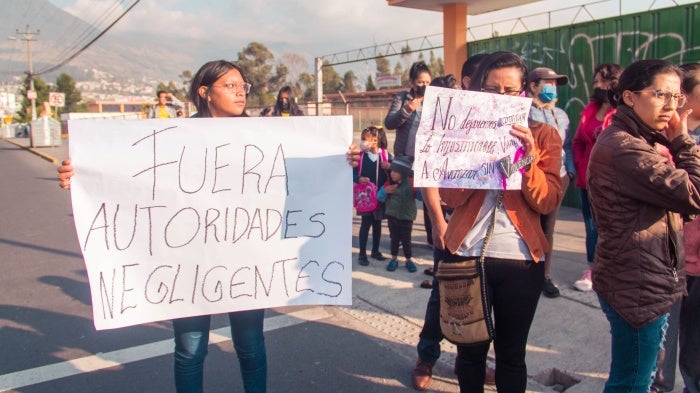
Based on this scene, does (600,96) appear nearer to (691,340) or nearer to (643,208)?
(691,340)

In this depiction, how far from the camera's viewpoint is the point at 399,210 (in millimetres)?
5746

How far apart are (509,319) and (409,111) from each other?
255 cm

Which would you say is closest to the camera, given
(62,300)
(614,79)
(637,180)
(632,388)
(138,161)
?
(637,180)

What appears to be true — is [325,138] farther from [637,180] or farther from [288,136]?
[637,180]

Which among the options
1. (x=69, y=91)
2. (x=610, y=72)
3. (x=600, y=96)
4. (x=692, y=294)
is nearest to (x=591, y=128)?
(x=600, y=96)

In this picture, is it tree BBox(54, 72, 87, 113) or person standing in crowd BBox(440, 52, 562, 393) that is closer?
person standing in crowd BBox(440, 52, 562, 393)

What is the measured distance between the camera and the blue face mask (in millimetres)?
4465

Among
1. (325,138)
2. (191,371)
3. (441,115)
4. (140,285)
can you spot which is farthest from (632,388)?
(140,285)

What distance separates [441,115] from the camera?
2398 mm

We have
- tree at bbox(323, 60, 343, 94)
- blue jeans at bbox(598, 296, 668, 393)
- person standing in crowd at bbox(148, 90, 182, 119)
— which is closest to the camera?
blue jeans at bbox(598, 296, 668, 393)

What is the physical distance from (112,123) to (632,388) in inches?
98.6

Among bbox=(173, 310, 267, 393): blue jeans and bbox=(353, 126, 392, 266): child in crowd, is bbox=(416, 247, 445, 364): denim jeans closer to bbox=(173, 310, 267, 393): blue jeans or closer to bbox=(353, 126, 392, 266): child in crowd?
bbox=(173, 310, 267, 393): blue jeans

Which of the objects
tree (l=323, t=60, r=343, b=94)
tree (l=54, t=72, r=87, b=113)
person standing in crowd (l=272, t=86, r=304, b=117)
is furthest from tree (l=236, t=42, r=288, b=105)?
person standing in crowd (l=272, t=86, r=304, b=117)

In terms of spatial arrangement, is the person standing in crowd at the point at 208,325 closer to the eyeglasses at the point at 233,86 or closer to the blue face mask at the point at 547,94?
the eyeglasses at the point at 233,86
